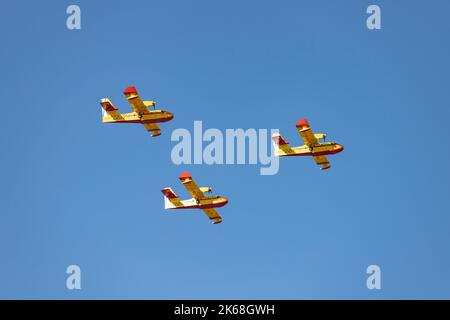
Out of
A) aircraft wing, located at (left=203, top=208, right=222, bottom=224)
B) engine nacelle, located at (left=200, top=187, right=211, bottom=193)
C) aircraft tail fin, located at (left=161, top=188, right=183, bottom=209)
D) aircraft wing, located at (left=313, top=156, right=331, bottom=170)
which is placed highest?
aircraft wing, located at (left=313, top=156, right=331, bottom=170)

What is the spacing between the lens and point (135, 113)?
11531 centimetres

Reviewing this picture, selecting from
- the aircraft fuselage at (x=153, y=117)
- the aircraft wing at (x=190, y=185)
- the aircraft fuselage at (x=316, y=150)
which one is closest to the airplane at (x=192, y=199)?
the aircraft wing at (x=190, y=185)

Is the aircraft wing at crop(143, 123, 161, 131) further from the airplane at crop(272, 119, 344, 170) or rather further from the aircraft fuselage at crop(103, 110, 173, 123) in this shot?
the airplane at crop(272, 119, 344, 170)

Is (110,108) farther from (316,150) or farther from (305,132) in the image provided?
(316,150)

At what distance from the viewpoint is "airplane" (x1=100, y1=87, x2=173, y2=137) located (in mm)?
113750

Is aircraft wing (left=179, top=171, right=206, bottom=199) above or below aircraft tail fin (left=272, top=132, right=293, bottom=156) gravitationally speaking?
below

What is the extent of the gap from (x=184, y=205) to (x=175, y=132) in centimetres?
897

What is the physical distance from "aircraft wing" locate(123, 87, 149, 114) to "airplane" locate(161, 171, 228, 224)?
8.12 meters

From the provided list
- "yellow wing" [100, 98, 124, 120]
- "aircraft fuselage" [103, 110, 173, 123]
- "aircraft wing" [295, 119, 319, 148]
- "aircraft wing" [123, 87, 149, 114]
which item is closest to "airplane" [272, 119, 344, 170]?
"aircraft wing" [295, 119, 319, 148]

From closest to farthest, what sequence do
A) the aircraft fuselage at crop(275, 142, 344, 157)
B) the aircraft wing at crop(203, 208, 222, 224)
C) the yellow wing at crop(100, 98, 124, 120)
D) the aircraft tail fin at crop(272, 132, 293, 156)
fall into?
the aircraft fuselage at crop(275, 142, 344, 157) < the aircraft tail fin at crop(272, 132, 293, 156) < the yellow wing at crop(100, 98, 124, 120) < the aircraft wing at crop(203, 208, 222, 224)

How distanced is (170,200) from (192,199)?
2.24 metres

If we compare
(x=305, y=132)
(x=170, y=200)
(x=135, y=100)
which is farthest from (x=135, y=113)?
(x=305, y=132)
